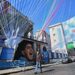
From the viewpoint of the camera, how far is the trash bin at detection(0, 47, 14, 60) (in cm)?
2791

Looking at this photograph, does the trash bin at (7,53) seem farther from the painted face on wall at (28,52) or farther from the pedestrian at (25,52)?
the painted face on wall at (28,52)

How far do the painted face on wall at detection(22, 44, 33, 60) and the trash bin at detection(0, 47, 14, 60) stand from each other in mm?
5156

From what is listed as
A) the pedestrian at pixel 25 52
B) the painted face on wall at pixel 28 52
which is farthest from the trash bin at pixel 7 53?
the painted face on wall at pixel 28 52

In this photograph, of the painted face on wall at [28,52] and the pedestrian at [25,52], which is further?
the painted face on wall at [28,52]

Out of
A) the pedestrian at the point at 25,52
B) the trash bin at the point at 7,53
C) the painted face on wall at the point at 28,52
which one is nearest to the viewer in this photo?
the trash bin at the point at 7,53

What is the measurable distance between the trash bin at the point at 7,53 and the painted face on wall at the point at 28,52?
5156mm

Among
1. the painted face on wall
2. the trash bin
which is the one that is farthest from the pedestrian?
the trash bin

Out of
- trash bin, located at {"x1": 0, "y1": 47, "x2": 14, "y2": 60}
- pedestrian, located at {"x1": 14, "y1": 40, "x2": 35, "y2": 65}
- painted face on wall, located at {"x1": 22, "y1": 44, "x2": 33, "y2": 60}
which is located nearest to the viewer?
trash bin, located at {"x1": 0, "y1": 47, "x2": 14, "y2": 60}

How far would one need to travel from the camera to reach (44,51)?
43469mm

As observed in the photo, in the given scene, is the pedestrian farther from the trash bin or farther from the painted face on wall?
the trash bin

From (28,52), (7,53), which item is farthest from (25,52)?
(7,53)

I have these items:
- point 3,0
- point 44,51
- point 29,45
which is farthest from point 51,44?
point 3,0

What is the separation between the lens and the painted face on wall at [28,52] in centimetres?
3505

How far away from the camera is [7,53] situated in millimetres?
28797
